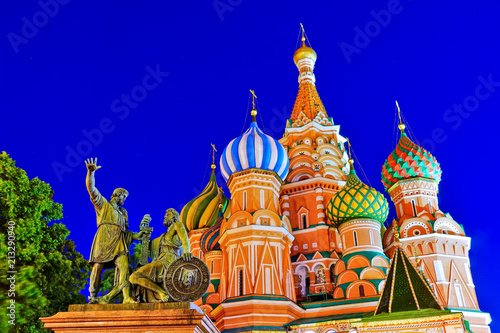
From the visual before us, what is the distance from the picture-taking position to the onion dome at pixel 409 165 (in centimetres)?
2783

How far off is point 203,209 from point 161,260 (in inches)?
891

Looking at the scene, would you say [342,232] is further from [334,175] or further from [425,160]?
[425,160]

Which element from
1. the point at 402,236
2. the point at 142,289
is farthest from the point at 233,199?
the point at 142,289

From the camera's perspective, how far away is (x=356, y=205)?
23.9 meters

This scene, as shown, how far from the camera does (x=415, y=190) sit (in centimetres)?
2744

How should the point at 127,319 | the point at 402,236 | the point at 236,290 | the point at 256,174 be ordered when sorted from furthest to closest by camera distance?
the point at 402,236 < the point at 256,174 < the point at 236,290 < the point at 127,319

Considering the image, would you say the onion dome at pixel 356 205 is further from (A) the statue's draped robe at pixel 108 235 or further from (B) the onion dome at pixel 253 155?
(A) the statue's draped robe at pixel 108 235

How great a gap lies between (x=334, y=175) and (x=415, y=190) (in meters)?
4.55

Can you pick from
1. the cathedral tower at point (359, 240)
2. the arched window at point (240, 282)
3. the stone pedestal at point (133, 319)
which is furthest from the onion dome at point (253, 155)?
the stone pedestal at point (133, 319)

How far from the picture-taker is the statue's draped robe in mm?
7719

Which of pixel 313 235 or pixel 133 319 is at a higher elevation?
pixel 313 235

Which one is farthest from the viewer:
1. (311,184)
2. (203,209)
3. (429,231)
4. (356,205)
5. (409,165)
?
(203,209)

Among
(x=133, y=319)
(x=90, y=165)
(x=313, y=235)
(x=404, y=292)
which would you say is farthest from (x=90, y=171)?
(x=313, y=235)

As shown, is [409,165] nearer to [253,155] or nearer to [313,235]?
[313,235]
